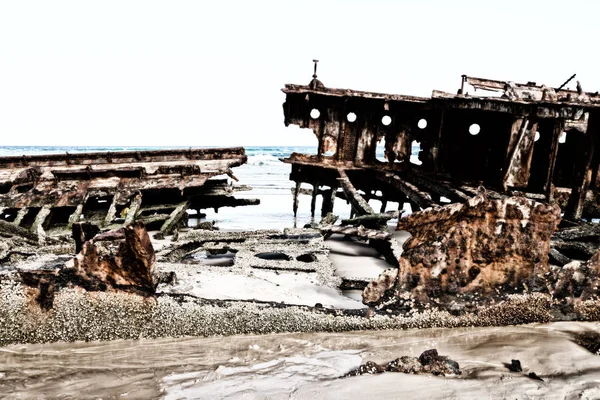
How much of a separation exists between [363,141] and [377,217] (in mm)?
6121

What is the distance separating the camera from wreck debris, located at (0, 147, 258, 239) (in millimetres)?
7879

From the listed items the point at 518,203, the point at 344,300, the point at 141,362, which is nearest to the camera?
the point at 141,362

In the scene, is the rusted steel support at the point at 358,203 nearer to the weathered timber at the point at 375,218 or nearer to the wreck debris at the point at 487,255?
the weathered timber at the point at 375,218

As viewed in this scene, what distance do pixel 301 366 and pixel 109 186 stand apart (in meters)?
6.76

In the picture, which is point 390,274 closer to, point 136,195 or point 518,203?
point 518,203

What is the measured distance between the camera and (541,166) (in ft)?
36.1

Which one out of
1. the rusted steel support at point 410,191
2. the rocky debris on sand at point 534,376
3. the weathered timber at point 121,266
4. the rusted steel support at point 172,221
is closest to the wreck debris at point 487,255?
the rocky debris on sand at point 534,376

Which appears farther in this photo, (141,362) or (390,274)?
(390,274)

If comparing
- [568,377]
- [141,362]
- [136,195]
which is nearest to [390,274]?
[568,377]

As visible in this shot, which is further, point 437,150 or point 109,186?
point 437,150

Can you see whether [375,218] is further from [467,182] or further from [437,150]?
[437,150]

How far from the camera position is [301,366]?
121 inches

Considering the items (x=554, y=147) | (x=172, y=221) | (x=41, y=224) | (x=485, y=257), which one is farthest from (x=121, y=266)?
(x=554, y=147)

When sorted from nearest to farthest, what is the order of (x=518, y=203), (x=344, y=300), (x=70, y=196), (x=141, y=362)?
(x=141, y=362)
(x=518, y=203)
(x=344, y=300)
(x=70, y=196)
